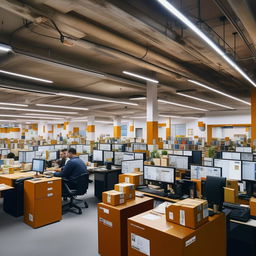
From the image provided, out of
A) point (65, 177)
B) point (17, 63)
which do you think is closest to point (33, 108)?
point (17, 63)

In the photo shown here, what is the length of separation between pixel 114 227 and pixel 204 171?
6.18 ft

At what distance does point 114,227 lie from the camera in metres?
2.64

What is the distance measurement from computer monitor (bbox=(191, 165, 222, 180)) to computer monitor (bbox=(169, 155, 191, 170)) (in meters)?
1.10

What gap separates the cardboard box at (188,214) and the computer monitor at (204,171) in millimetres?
1784

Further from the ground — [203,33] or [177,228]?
[203,33]

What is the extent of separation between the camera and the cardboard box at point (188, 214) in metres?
1.82

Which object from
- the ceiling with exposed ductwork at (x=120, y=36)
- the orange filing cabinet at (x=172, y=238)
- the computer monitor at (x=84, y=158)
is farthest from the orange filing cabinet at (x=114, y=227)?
the computer monitor at (x=84, y=158)

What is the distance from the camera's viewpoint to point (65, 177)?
459 centimetres

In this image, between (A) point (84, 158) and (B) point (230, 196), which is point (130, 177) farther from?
(A) point (84, 158)

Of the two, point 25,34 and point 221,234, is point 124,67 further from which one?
point 221,234

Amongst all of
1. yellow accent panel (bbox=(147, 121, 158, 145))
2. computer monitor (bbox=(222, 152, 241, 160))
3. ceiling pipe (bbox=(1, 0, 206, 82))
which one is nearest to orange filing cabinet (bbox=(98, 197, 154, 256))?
ceiling pipe (bbox=(1, 0, 206, 82))

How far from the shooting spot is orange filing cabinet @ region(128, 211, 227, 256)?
66.3 inches

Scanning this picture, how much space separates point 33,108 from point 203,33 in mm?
11486

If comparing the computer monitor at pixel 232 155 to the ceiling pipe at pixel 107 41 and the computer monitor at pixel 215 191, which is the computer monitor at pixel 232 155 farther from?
the computer monitor at pixel 215 191
